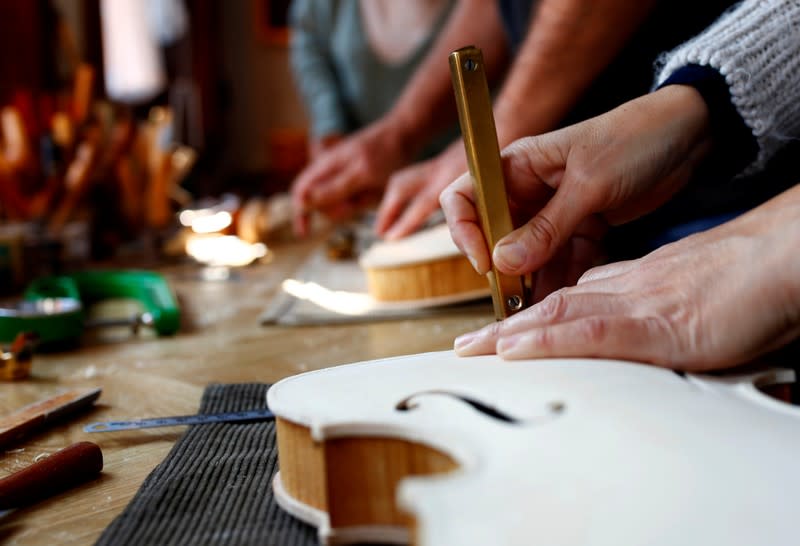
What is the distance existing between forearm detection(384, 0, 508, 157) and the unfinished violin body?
1.72 metres

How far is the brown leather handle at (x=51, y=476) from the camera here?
2.50ft

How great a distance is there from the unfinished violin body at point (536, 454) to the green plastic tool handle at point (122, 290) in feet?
2.53

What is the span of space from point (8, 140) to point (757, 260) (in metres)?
2.12

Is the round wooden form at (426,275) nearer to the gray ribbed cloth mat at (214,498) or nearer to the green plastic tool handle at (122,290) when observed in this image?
the green plastic tool handle at (122,290)

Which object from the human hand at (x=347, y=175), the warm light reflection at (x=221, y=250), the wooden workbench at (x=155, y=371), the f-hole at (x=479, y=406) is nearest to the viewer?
the f-hole at (x=479, y=406)

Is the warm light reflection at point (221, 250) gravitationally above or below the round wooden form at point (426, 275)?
above

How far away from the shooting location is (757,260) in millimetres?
760

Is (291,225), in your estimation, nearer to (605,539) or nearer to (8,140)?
(8,140)

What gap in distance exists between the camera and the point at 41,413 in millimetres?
979

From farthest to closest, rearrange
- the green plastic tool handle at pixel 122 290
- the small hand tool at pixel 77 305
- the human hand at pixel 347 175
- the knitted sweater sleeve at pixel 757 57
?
the human hand at pixel 347 175
the green plastic tool handle at pixel 122 290
the small hand tool at pixel 77 305
the knitted sweater sleeve at pixel 757 57

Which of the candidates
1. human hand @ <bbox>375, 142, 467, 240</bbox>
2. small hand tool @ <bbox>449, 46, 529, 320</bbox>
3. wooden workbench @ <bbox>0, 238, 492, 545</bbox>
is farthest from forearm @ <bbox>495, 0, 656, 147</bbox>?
small hand tool @ <bbox>449, 46, 529, 320</bbox>

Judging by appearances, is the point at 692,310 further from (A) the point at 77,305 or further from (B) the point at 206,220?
(B) the point at 206,220

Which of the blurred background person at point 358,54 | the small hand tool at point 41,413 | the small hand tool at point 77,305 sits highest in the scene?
the blurred background person at point 358,54

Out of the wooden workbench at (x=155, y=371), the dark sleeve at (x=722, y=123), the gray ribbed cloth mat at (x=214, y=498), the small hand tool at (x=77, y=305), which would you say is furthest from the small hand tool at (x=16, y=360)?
the dark sleeve at (x=722, y=123)
